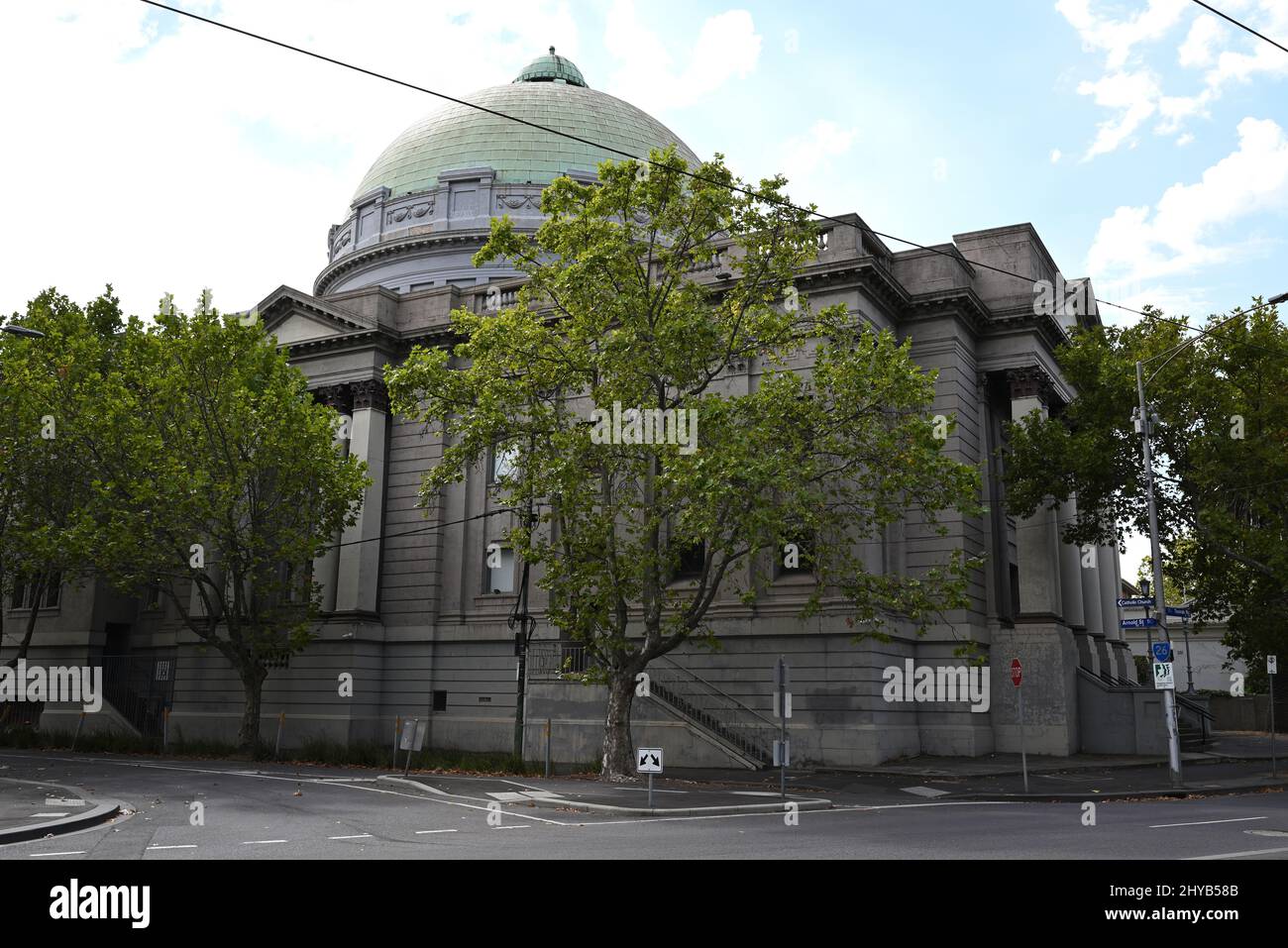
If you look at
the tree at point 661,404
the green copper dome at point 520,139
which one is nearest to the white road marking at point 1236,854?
the tree at point 661,404

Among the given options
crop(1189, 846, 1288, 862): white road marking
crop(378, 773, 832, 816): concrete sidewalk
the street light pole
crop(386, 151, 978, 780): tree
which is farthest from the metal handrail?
crop(1189, 846, 1288, 862): white road marking

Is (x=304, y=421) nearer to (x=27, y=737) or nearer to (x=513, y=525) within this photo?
(x=513, y=525)

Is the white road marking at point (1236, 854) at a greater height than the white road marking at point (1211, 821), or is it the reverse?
the white road marking at point (1236, 854)

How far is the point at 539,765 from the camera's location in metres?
27.7

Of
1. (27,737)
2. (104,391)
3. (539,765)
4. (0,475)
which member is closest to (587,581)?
(539,765)

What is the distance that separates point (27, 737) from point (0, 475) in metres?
9.64

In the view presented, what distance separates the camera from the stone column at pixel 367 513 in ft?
126

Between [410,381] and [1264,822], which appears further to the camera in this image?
[410,381]

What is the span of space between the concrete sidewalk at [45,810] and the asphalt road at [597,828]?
11.5 inches

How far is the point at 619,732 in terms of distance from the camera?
83.7 feet

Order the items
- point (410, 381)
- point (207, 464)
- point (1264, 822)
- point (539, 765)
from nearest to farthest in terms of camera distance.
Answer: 1. point (1264, 822)
2. point (410, 381)
3. point (539, 765)
4. point (207, 464)

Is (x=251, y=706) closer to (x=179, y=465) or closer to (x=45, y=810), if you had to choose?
(x=179, y=465)

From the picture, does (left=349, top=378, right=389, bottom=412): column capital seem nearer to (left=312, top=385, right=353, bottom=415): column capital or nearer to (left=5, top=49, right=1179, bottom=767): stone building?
(left=5, top=49, right=1179, bottom=767): stone building

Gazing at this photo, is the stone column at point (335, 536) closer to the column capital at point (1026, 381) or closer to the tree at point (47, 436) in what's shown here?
the tree at point (47, 436)
